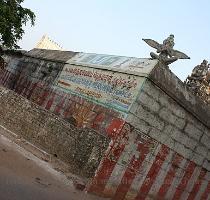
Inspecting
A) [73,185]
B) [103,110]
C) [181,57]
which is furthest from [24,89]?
[73,185]

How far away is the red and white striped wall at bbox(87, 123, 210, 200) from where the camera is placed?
30.4 ft

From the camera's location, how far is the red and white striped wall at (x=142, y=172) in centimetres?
926

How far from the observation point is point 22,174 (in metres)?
7.41

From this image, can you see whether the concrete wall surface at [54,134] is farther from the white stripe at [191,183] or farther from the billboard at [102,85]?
the white stripe at [191,183]

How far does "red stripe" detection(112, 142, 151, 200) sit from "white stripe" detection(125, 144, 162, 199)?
0.13m

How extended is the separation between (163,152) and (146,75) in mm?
2329

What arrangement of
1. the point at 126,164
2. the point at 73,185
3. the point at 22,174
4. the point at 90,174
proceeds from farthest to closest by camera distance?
the point at 126,164
the point at 90,174
the point at 73,185
the point at 22,174

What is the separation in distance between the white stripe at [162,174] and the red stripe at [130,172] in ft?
2.94

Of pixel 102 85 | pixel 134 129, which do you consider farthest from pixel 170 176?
pixel 102 85

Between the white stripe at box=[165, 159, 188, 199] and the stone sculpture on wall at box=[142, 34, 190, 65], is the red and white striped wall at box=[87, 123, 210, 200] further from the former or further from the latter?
the stone sculpture on wall at box=[142, 34, 190, 65]

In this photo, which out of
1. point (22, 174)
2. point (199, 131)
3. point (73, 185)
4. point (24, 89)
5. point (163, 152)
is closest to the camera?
point (22, 174)

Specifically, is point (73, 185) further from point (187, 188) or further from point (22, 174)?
point (187, 188)

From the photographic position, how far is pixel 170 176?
1080 cm

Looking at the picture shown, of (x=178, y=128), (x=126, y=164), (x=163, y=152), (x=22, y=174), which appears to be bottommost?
(x=22, y=174)
